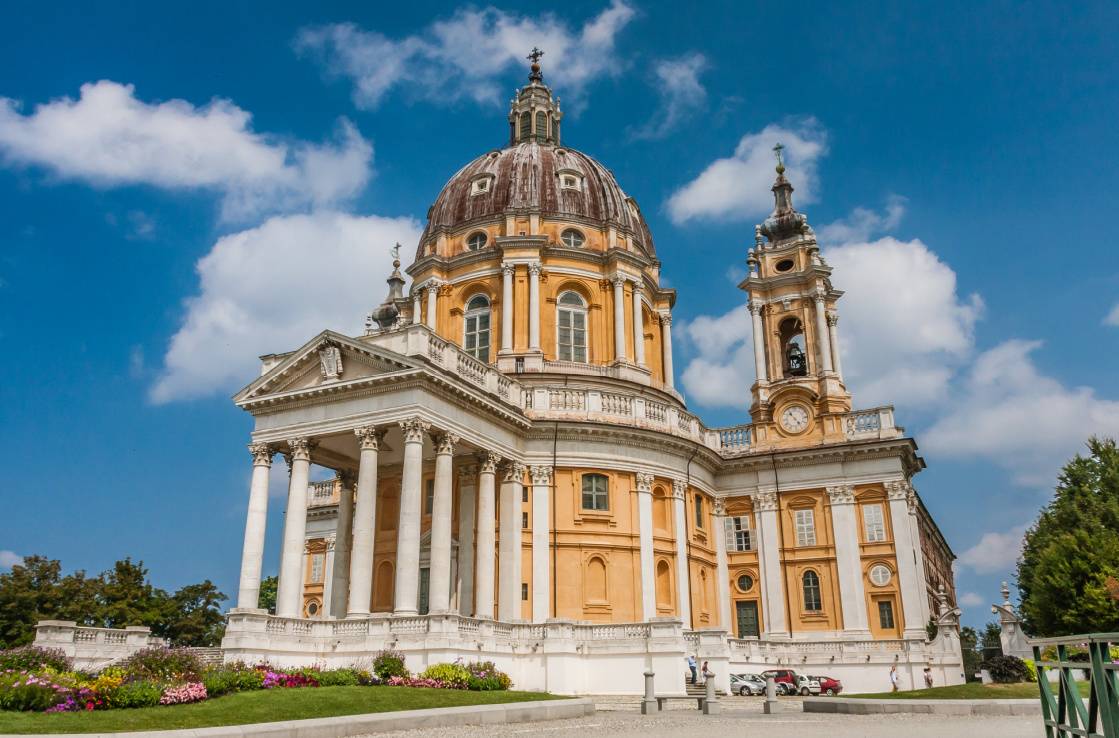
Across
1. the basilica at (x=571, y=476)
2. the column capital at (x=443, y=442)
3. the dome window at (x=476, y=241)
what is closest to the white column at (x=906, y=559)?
the basilica at (x=571, y=476)

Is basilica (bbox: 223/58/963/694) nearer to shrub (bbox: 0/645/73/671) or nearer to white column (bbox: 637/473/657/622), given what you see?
white column (bbox: 637/473/657/622)

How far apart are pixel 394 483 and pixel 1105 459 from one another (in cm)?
3421

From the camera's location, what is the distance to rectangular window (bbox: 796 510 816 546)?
4134 cm

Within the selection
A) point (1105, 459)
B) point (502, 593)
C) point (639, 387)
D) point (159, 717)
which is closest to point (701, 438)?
point (639, 387)

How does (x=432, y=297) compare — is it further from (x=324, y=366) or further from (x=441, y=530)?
(x=441, y=530)

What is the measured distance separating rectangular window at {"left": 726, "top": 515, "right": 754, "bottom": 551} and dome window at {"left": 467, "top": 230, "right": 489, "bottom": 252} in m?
18.0

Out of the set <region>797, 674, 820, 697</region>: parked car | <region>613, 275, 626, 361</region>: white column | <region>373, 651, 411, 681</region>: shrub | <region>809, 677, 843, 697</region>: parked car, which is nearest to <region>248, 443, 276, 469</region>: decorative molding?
<region>373, 651, 411, 681</region>: shrub

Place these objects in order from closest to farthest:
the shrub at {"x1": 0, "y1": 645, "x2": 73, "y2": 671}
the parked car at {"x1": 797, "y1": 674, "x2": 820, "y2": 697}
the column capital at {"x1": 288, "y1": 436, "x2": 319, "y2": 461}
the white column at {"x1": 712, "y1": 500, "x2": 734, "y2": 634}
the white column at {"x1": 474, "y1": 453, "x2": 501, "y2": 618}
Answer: the shrub at {"x1": 0, "y1": 645, "x2": 73, "y2": 671} < the column capital at {"x1": 288, "y1": 436, "x2": 319, "y2": 461} < the white column at {"x1": 474, "y1": 453, "x2": 501, "y2": 618} < the parked car at {"x1": 797, "y1": 674, "x2": 820, "y2": 697} < the white column at {"x1": 712, "y1": 500, "x2": 734, "y2": 634}

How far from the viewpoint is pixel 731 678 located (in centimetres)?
3359

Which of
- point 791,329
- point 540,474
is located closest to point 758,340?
point 791,329

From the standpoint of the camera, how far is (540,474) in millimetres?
35562

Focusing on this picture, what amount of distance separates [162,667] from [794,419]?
31.1 metres

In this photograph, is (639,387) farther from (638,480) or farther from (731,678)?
(731,678)

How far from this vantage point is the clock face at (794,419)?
142 feet
